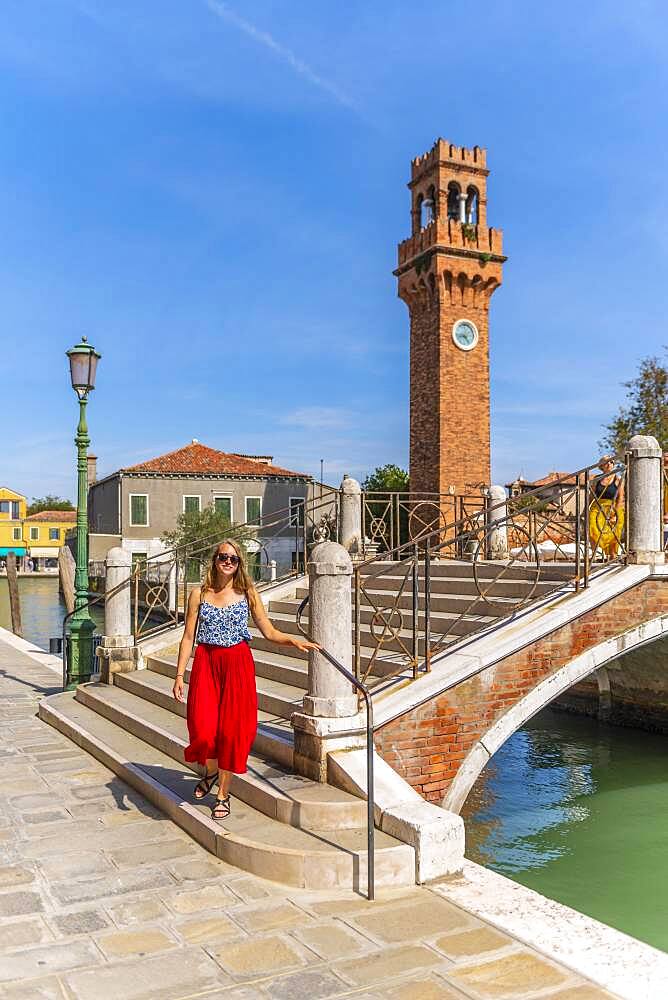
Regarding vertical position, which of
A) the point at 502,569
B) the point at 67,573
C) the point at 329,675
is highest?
the point at 502,569

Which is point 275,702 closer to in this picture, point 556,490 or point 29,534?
point 556,490

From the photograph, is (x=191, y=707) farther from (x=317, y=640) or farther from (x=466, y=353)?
(x=466, y=353)

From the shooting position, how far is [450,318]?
93.4ft

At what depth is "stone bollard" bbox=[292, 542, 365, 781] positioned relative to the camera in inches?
211

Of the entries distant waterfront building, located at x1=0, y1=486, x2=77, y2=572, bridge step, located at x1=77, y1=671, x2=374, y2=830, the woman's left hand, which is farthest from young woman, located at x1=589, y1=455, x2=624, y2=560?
distant waterfront building, located at x1=0, y1=486, x2=77, y2=572

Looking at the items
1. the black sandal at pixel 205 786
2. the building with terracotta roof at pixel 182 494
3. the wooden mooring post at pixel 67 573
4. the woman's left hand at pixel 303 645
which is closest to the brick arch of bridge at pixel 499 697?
the woman's left hand at pixel 303 645

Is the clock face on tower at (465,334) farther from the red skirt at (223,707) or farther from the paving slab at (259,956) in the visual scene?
the paving slab at (259,956)

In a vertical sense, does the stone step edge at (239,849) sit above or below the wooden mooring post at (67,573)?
above

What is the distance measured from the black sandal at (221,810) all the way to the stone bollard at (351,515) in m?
6.14

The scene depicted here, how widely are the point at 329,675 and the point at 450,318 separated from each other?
24574mm

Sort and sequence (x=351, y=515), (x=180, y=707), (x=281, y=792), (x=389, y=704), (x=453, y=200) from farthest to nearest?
1. (x=453, y=200)
2. (x=351, y=515)
3. (x=180, y=707)
4. (x=389, y=704)
5. (x=281, y=792)

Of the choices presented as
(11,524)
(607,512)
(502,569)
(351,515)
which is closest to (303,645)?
(502,569)

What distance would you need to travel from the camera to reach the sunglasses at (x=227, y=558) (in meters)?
5.07

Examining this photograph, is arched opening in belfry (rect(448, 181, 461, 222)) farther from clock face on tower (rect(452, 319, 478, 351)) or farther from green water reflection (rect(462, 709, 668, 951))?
green water reflection (rect(462, 709, 668, 951))
